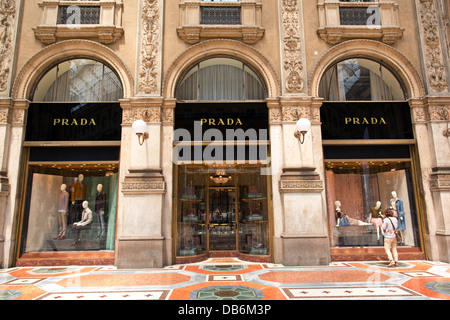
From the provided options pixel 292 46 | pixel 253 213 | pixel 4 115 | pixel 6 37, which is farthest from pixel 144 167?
pixel 6 37

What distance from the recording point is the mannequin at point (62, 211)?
9039 mm

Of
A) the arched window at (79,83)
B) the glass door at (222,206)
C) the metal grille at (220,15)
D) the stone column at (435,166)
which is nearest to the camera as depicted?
the stone column at (435,166)

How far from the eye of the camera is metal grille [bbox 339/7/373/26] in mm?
10023

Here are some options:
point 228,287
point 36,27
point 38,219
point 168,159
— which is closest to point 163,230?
point 168,159

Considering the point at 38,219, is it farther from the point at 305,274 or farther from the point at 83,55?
the point at 305,274

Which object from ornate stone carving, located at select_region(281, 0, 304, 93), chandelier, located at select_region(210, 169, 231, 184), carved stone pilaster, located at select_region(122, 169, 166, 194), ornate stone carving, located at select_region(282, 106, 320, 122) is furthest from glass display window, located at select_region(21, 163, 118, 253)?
ornate stone carving, located at select_region(281, 0, 304, 93)

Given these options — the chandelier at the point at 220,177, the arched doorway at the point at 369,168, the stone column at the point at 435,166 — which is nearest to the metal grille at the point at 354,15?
the arched doorway at the point at 369,168

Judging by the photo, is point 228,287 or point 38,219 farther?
point 38,219

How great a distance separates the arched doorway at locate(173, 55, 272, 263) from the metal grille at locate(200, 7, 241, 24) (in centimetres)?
124

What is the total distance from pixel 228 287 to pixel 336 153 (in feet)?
18.6

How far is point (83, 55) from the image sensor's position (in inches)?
388

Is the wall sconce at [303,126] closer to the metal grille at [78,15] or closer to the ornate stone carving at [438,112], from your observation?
the ornate stone carving at [438,112]

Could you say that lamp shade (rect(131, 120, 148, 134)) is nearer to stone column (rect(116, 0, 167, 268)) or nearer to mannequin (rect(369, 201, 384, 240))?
stone column (rect(116, 0, 167, 268))

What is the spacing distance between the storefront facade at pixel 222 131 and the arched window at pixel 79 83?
48 millimetres
